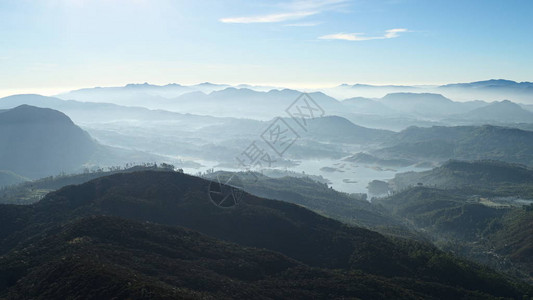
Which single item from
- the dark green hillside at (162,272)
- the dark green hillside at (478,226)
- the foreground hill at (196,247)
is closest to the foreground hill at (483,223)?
the dark green hillside at (478,226)

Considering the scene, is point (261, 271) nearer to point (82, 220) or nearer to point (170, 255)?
point (170, 255)

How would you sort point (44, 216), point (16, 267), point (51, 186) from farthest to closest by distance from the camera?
point (51, 186)
point (44, 216)
point (16, 267)

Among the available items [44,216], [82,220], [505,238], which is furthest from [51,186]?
[505,238]

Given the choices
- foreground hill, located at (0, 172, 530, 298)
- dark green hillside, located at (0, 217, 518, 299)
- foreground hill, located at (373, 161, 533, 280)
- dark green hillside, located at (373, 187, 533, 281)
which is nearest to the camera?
dark green hillside, located at (0, 217, 518, 299)

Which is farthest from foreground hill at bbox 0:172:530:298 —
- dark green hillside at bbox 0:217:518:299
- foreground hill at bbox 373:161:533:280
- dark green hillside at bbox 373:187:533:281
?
foreground hill at bbox 373:161:533:280

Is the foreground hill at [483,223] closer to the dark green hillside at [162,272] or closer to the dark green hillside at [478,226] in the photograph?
the dark green hillside at [478,226]

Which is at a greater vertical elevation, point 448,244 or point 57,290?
point 57,290

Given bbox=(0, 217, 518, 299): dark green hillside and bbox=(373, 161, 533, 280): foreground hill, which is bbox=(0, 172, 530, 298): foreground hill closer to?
bbox=(0, 217, 518, 299): dark green hillside

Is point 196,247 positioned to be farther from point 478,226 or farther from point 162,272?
point 478,226
